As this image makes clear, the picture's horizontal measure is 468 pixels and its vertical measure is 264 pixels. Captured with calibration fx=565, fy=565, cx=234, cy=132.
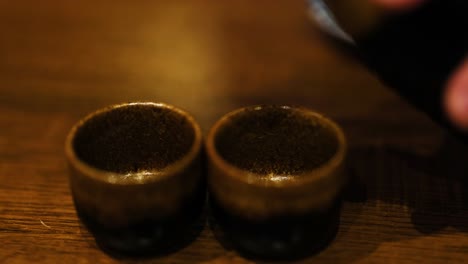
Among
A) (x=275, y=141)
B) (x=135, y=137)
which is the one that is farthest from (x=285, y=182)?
(x=135, y=137)

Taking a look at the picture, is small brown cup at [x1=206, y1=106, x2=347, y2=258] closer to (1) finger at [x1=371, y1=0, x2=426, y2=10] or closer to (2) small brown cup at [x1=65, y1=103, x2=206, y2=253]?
(2) small brown cup at [x1=65, y1=103, x2=206, y2=253]

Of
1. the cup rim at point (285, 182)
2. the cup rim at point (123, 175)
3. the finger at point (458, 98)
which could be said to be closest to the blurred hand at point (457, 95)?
the finger at point (458, 98)

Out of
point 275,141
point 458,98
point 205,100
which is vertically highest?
point 458,98

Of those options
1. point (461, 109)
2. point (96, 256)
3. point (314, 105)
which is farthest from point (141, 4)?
point (461, 109)

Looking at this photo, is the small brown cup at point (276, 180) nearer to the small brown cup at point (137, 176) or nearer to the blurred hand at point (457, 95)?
the small brown cup at point (137, 176)

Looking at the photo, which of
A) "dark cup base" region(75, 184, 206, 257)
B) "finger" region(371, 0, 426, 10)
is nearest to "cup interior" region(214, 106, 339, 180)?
"dark cup base" region(75, 184, 206, 257)

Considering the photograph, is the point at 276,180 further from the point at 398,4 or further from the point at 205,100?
the point at 205,100

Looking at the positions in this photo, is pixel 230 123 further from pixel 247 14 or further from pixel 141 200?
pixel 247 14
